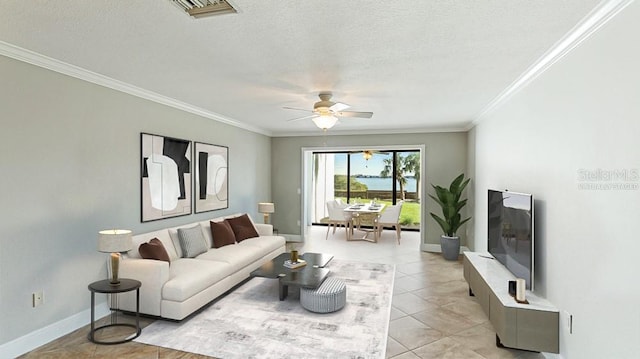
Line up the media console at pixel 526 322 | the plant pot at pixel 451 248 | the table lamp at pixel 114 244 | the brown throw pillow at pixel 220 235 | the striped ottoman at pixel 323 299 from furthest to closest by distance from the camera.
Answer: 1. the plant pot at pixel 451 248
2. the brown throw pillow at pixel 220 235
3. the striped ottoman at pixel 323 299
4. the table lamp at pixel 114 244
5. the media console at pixel 526 322

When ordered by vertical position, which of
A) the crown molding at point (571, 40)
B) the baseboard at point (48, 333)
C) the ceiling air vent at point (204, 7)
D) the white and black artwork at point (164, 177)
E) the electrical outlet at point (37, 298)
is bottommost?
the baseboard at point (48, 333)

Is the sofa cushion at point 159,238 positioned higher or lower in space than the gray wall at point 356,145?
lower

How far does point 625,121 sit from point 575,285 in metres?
1.22

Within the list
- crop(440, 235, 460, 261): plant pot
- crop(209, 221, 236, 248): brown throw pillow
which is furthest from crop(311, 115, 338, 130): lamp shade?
crop(440, 235, 460, 261): plant pot

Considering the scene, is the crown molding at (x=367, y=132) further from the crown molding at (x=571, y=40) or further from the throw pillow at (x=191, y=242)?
the throw pillow at (x=191, y=242)

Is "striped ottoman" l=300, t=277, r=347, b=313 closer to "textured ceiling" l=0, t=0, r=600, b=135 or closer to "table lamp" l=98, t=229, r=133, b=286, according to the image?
"table lamp" l=98, t=229, r=133, b=286

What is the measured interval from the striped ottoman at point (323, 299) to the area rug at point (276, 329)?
0.07 metres

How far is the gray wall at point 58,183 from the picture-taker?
9.21 ft

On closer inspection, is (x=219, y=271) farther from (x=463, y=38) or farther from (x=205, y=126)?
(x=463, y=38)

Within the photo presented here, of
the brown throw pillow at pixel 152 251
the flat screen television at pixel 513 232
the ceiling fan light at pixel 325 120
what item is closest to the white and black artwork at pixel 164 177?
the brown throw pillow at pixel 152 251

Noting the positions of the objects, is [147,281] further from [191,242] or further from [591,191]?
[591,191]

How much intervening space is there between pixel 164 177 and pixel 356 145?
415 cm

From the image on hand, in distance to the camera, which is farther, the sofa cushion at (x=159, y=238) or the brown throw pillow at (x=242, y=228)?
the brown throw pillow at (x=242, y=228)

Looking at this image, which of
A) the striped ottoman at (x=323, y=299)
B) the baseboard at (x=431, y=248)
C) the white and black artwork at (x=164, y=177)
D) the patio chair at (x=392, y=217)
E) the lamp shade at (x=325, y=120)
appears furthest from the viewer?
the patio chair at (x=392, y=217)
